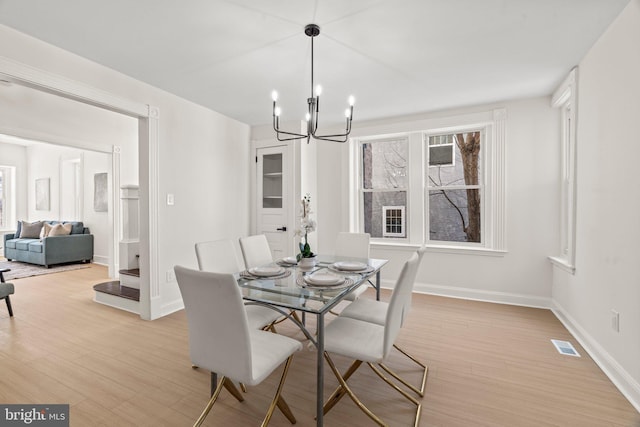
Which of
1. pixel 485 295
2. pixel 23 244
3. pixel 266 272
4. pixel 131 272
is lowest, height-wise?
pixel 485 295

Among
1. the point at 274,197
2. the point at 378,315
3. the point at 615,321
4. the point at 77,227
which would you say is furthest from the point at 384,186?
the point at 77,227

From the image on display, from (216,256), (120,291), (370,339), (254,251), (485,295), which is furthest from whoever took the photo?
(485,295)

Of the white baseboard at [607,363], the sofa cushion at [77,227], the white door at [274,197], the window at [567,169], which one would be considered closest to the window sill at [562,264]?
the window at [567,169]

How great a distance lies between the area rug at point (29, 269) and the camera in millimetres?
5055

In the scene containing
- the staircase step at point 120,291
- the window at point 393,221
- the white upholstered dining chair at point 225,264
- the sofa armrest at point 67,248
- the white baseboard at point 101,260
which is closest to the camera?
the white upholstered dining chair at point 225,264

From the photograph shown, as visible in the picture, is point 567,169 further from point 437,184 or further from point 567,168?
point 437,184

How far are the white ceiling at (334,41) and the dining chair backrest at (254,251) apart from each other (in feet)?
5.45

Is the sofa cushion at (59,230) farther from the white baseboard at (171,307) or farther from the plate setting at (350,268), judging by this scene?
the plate setting at (350,268)

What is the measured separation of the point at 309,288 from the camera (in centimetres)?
189

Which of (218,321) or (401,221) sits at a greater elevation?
(401,221)

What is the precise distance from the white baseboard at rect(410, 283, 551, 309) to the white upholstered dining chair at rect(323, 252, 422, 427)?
2.30m

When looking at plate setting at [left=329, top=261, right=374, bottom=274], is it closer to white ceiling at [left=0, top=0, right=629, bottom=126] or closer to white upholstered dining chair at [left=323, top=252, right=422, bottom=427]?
white upholstered dining chair at [left=323, top=252, right=422, bottom=427]

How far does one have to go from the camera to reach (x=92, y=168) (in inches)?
245

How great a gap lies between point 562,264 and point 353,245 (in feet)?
7.14
